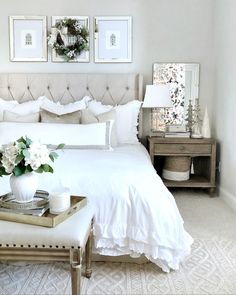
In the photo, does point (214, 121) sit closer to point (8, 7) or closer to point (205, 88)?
point (205, 88)

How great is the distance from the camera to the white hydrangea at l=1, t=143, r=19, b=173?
1.97m

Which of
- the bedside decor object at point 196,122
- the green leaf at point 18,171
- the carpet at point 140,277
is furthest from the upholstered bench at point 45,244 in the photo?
the bedside decor object at point 196,122

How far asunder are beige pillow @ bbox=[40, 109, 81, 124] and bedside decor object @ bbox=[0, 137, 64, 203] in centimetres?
195

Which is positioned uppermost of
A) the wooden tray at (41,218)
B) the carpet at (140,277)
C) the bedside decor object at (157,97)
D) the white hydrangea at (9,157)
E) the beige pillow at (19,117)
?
the bedside decor object at (157,97)

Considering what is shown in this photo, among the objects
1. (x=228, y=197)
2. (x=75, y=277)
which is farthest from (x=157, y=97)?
(x=75, y=277)

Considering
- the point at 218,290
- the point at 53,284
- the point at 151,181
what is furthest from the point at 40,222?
the point at 218,290

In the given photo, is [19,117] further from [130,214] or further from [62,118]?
[130,214]

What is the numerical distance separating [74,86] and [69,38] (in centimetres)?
61

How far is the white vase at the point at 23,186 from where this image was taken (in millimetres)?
2016

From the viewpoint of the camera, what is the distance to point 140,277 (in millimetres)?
2430

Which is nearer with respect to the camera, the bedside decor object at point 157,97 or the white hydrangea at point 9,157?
the white hydrangea at point 9,157

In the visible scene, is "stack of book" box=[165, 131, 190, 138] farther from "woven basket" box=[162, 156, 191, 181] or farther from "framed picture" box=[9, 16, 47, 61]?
"framed picture" box=[9, 16, 47, 61]

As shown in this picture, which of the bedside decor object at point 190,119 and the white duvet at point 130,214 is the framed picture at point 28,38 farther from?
the white duvet at point 130,214

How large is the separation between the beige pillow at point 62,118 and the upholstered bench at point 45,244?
86.2 inches
